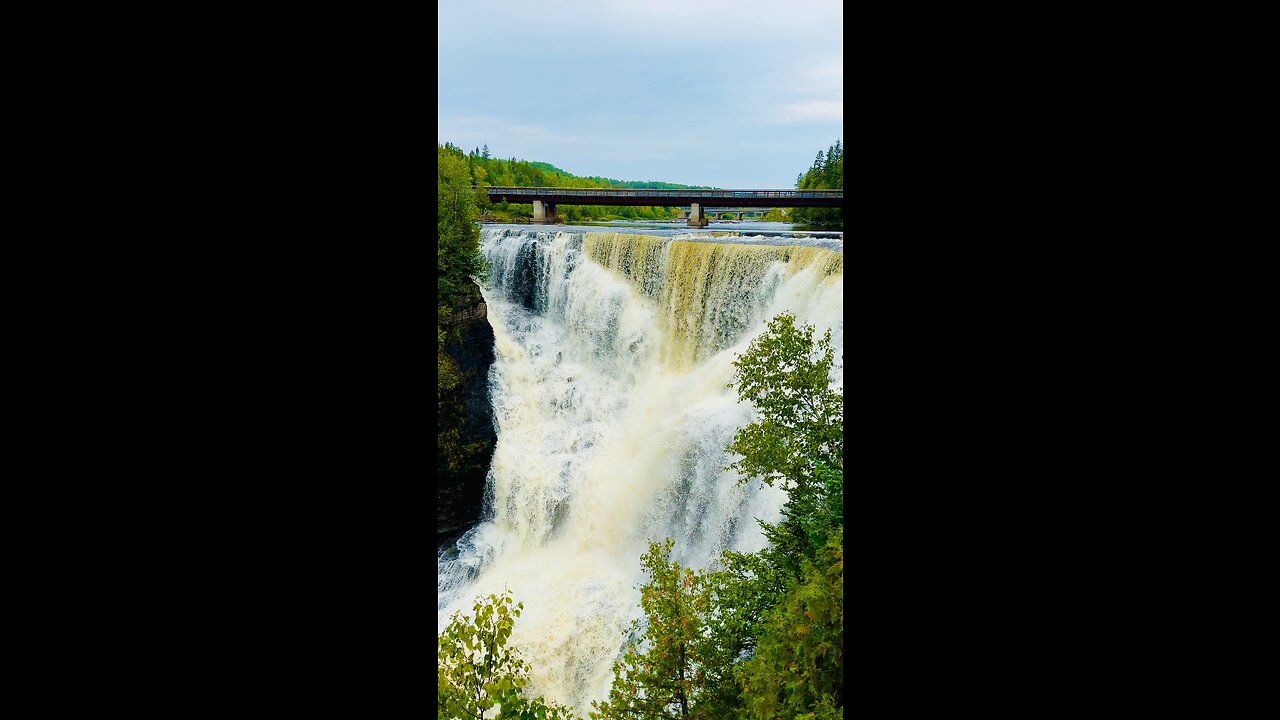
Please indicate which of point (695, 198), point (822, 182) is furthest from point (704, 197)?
point (822, 182)

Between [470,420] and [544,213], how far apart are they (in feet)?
27.3

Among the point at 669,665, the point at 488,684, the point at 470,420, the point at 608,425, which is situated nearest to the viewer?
the point at 488,684

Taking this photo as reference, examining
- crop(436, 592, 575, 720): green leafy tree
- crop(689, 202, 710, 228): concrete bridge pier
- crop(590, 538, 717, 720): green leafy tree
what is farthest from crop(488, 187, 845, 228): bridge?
crop(436, 592, 575, 720): green leafy tree

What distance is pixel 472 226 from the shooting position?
18.2 meters

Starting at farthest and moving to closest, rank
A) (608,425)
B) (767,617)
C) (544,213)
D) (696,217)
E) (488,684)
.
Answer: (544,213) → (696,217) → (608,425) → (767,617) → (488,684)

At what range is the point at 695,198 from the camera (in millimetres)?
20406

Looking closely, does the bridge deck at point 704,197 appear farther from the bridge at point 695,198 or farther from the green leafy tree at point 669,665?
the green leafy tree at point 669,665

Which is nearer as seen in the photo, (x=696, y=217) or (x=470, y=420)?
(x=470, y=420)

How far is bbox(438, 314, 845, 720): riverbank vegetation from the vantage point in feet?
20.1

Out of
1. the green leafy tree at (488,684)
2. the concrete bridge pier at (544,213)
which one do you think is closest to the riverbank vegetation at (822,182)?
the concrete bridge pier at (544,213)

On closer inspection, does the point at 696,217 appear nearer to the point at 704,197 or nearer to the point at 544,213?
the point at 704,197
